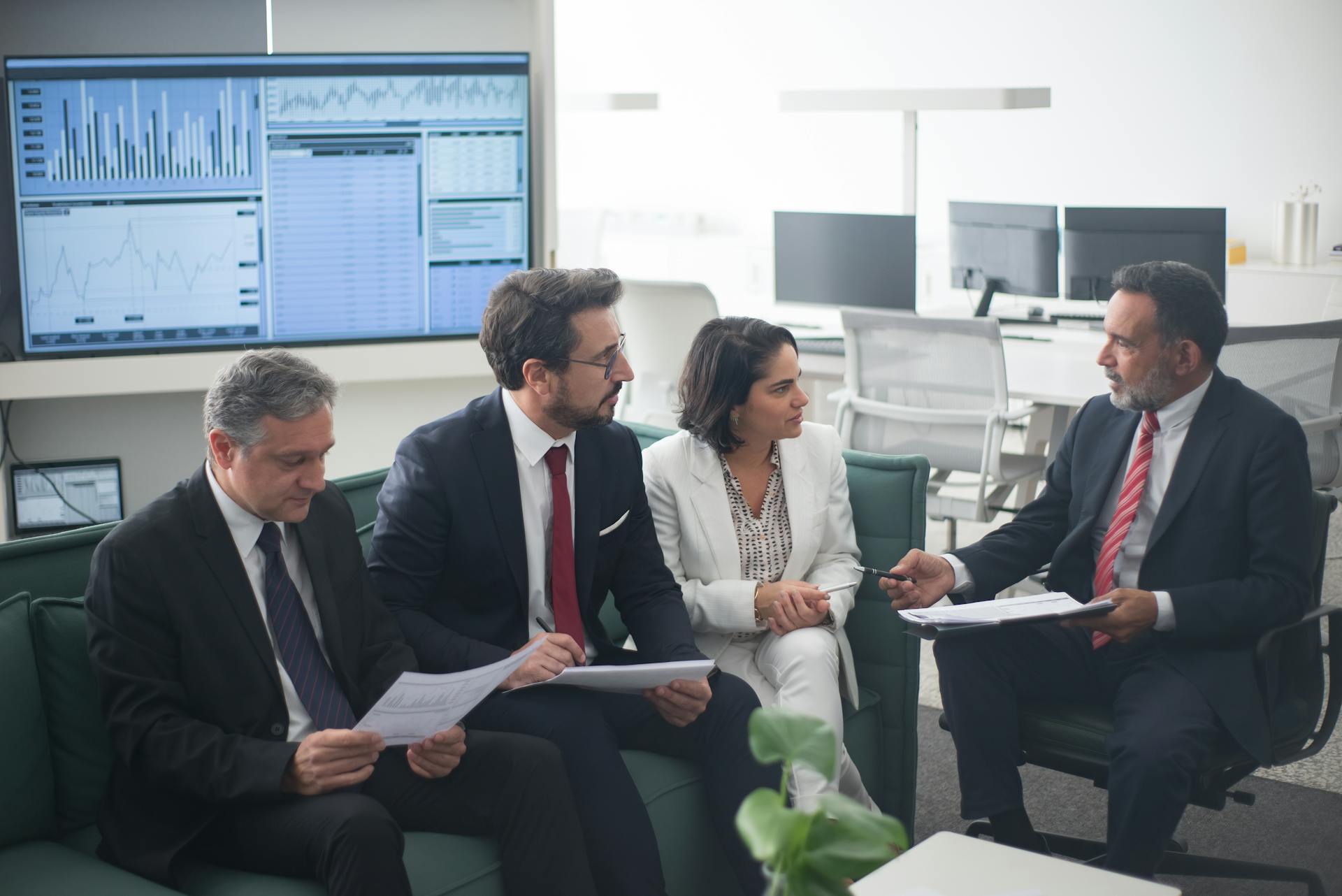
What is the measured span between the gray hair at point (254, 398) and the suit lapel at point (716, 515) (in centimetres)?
87

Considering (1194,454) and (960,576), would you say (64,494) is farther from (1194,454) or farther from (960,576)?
(1194,454)

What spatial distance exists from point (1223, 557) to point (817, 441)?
0.79 metres

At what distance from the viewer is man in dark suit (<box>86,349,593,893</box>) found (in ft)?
6.07

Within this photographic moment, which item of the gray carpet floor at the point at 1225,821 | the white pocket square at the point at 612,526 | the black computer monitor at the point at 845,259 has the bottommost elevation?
the gray carpet floor at the point at 1225,821

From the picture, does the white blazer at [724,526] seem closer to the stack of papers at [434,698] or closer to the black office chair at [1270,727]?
the black office chair at [1270,727]

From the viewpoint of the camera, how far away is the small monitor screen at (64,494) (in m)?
3.36

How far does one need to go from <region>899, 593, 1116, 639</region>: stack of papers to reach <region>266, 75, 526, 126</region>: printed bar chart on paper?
73.9 inches

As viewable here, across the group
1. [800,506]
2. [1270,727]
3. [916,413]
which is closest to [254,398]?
[800,506]

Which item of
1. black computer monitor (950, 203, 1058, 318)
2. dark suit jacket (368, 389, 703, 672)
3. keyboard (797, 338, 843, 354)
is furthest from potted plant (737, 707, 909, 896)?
black computer monitor (950, 203, 1058, 318)

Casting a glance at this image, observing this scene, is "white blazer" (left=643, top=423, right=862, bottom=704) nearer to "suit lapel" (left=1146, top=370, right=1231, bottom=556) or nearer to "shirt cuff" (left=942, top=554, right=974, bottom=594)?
"shirt cuff" (left=942, top=554, right=974, bottom=594)

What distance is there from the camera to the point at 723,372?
2.61 meters

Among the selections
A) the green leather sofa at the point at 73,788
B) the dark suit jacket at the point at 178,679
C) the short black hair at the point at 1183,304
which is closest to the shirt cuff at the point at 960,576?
the short black hair at the point at 1183,304

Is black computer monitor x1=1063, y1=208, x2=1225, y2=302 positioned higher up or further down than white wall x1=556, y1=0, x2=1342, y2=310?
further down

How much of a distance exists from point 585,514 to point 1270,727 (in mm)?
1273
